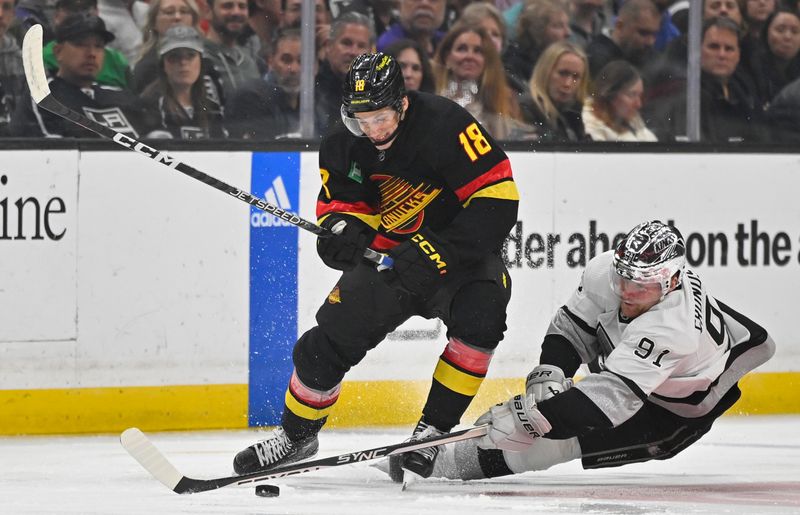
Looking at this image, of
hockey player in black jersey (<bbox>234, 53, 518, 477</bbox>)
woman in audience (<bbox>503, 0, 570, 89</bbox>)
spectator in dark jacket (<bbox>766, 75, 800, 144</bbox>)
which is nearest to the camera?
hockey player in black jersey (<bbox>234, 53, 518, 477</bbox>)

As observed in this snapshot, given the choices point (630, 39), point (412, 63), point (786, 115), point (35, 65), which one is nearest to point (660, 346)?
point (35, 65)

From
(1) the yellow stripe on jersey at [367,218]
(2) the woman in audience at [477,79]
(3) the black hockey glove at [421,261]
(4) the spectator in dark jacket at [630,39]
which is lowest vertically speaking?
(3) the black hockey glove at [421,261]

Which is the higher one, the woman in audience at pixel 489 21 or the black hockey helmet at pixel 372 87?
the woman in audience at pixel 489 21

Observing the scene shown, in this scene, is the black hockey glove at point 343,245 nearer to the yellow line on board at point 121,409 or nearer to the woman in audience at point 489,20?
the yellow line on board at point 121,409

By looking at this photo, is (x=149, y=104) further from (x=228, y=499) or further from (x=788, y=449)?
(x=788, y=449)

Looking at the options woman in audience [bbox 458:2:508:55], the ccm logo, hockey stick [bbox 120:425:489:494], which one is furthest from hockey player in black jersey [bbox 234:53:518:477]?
woman in audience [bbox 458:2:508:55]

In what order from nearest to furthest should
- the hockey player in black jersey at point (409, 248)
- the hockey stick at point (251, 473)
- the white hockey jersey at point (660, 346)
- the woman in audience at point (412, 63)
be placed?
the white hockey jersey at point (660, 346), the hockey stick at point (251, 473), the hockey player in black jersey at point (409, 248), the woman in audience at point (412, 63)

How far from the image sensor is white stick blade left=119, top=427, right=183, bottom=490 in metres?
3.43

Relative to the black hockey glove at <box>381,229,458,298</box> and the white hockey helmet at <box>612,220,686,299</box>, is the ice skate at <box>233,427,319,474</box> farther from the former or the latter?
the white hockey helmet at <box>612,220,686,299</box>

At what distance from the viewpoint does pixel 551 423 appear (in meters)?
3.24

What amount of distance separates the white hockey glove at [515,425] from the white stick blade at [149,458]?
776 millimetres

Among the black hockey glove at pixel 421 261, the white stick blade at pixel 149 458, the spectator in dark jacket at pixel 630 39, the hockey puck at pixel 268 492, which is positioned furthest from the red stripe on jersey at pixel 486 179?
the spectator in dark jacket at pixel 630 39

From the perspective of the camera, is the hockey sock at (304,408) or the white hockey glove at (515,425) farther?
the hockey sock at (304,408)

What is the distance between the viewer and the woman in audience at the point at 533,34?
201 inches
